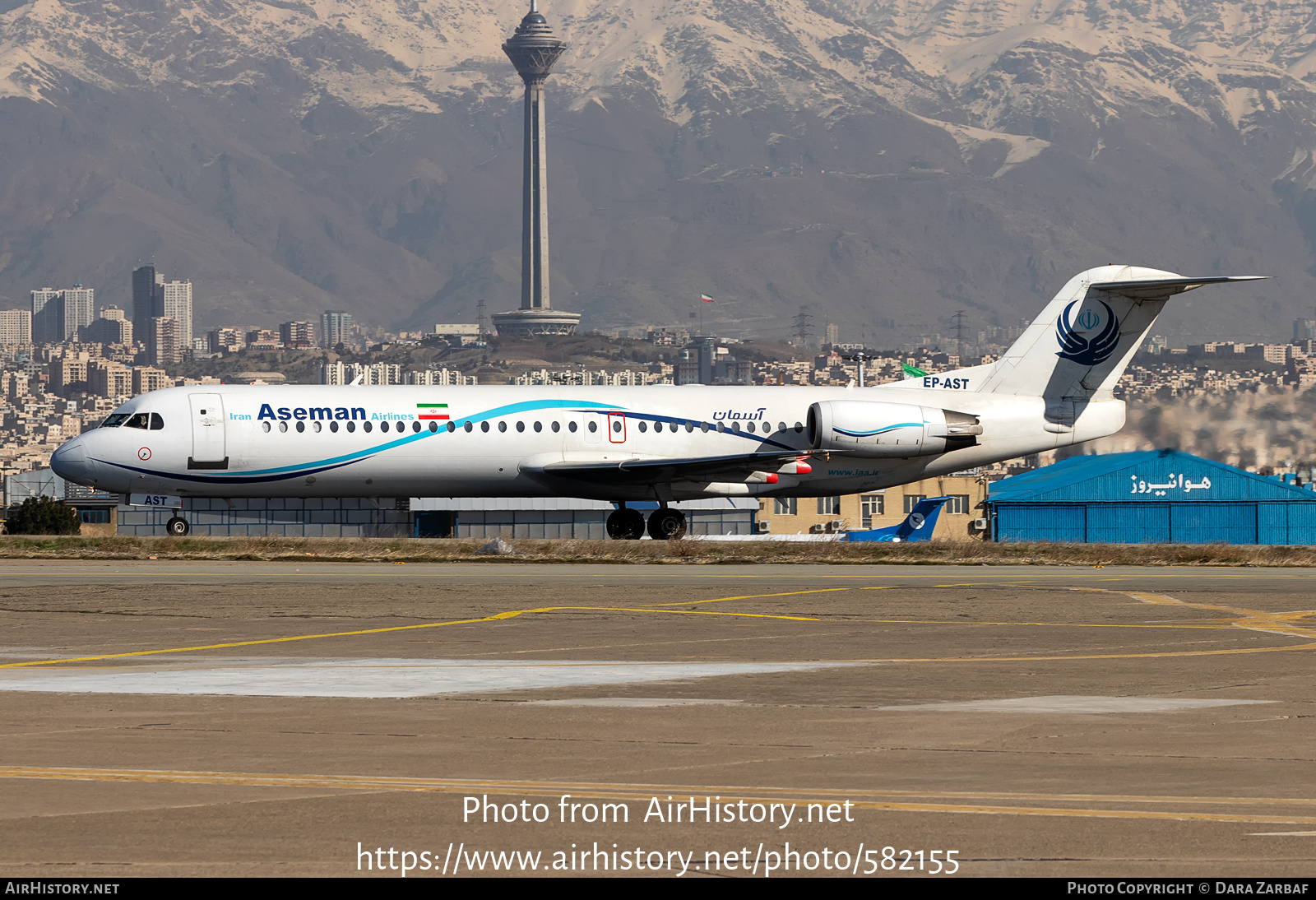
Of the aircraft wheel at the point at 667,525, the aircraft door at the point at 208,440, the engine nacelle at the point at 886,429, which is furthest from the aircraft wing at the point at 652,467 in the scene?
the aircraft door at the point at 208,440

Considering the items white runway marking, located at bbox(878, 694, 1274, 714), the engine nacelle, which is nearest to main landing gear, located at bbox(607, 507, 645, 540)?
the engine nacelle

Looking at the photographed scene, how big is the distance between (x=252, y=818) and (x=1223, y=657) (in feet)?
46.0

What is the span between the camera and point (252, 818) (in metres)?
11.8

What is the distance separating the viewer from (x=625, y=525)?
173 ft

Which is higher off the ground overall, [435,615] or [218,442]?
[218,442]

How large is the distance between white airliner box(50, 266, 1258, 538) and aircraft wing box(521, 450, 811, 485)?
2.8 inches

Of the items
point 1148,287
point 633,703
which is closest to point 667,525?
point 1148,287

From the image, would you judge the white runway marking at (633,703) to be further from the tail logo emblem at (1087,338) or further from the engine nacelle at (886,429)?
the tail logo emblem at (1087,338)

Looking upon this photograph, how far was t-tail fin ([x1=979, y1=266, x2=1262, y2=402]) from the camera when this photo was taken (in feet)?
178

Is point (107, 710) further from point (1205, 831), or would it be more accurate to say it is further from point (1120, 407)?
point (1120, 407)

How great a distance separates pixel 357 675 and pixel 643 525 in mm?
33572

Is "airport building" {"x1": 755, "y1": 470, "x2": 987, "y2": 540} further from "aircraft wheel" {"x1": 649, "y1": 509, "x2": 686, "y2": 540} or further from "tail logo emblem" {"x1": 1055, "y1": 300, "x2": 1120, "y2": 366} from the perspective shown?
"aircraft wheel" {"x1": 649, "y1": 509, "x2": 686, "y2": 540}

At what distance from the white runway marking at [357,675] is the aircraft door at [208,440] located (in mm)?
27112

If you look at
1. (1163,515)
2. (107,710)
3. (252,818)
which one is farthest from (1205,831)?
(1163,515)
